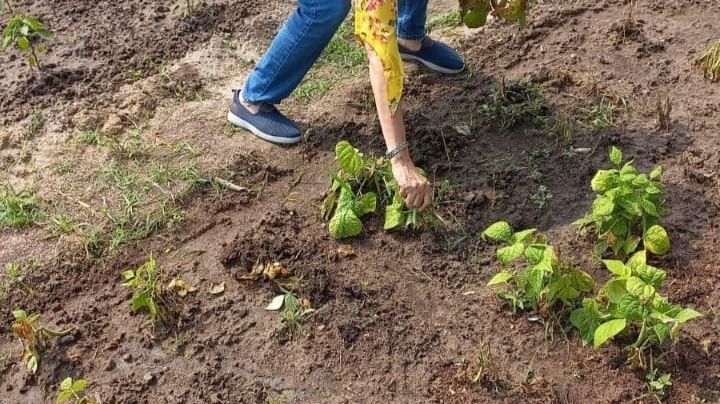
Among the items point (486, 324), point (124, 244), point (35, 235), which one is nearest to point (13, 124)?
point (35, 235)

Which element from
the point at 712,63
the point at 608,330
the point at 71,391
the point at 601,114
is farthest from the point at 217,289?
the point at 712,63

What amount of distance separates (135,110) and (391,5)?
1770mm

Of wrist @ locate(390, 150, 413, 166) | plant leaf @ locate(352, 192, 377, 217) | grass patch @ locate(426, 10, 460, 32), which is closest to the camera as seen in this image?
wrist @ locate(390, 150, 413, 166)

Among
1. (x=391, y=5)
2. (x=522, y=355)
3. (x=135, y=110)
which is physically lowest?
(x=522, y=355)

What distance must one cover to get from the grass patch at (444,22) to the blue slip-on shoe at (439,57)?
17.1 inches

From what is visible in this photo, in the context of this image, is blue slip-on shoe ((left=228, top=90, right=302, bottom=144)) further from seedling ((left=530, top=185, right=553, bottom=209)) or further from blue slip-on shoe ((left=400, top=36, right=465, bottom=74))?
seedling ((left=530, top=185, right=553, bottom=209))

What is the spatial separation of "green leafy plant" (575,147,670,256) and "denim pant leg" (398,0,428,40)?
58.7 inches

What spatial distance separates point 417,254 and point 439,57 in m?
1.38

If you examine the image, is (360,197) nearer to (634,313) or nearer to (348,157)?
(348,157)

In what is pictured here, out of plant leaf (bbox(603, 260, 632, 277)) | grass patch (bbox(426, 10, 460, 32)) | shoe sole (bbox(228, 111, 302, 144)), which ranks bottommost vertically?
shoe sole (bbox(228, 111, 302, 144))

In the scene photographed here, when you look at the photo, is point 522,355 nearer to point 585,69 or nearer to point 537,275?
point 537,275

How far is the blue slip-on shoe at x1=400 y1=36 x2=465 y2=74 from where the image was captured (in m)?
4.17

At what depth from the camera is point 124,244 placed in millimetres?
3367

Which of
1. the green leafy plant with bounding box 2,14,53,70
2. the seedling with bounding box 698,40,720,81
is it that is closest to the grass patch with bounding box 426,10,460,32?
the seedling with bounding box 698,40,720,81
